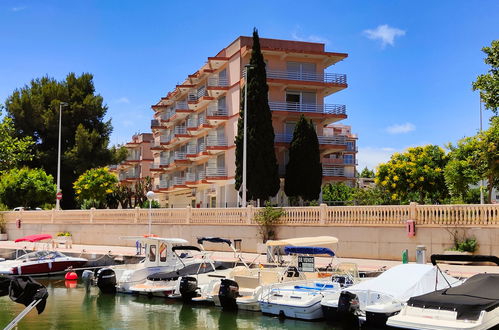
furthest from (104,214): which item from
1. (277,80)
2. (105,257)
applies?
(277,80)

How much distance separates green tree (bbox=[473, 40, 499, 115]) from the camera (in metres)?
29.1

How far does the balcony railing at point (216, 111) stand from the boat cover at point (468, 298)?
46.1 metres

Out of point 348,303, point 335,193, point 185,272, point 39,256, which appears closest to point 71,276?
point 39,256

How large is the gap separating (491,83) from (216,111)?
37.0 meters

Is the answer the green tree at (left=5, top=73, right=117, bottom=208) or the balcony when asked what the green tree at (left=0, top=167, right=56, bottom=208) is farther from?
the balcony

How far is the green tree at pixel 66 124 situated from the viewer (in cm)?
7188

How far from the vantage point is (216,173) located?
2413 inches

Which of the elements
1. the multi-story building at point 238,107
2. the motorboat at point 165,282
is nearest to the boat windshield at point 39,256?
the motorboat at point 165,282

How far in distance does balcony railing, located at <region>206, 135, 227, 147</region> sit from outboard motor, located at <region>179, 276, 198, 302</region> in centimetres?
3683

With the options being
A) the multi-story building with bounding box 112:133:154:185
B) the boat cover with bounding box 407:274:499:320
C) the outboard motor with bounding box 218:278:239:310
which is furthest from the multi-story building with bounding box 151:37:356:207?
the boat cover with bounding box 407:274:499:320

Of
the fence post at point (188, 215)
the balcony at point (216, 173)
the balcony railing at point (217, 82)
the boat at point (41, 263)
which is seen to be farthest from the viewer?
the balcony railing at point (217, 82)

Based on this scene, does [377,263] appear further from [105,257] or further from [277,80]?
[277,80]

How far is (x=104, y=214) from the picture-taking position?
4794 cm

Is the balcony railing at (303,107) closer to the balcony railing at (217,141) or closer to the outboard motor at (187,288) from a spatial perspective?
the balcony railing at (217,141)
